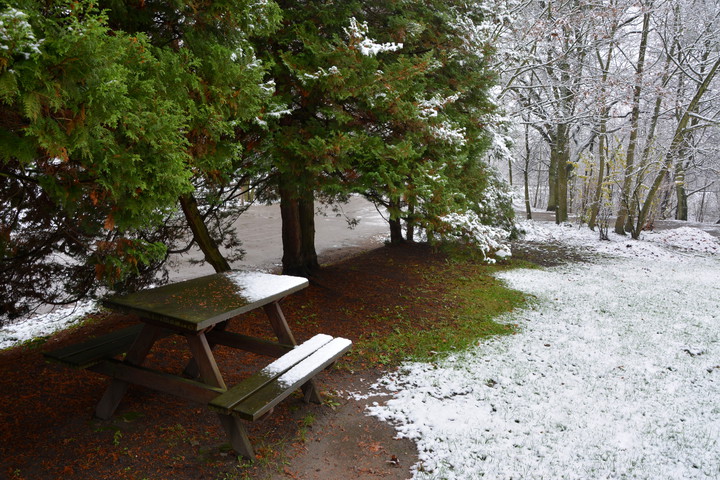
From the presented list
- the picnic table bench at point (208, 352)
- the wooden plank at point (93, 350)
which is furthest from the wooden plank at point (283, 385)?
the wooden plank at point (93, 350)

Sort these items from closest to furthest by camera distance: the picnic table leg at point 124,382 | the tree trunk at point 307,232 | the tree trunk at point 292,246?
1. the picnic table leg at point 124,382
2. the tree trunk at point 292,246
3. the tree trunk at point 307,232

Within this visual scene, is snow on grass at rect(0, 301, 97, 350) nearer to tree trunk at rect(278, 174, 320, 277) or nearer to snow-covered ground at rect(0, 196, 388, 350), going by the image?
snow-covered ground at rect(0, 196, 388, 350)

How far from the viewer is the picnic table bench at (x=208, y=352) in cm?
328

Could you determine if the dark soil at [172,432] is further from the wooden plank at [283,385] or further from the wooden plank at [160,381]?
the wooden plank at [283,385]

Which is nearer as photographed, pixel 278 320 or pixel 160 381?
pixel 160 381

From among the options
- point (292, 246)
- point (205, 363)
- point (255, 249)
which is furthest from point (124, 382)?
point (255, 249)

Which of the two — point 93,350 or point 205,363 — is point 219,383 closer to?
point 205,363

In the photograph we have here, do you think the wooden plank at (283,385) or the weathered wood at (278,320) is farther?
the weathered wood at (278,320)

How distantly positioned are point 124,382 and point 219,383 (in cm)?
88

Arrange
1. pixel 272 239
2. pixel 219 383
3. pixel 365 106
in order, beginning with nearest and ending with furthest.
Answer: pixel 219 383 < pixel 365 106 < pixel 272 239

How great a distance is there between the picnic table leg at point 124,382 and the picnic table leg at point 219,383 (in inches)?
15.6

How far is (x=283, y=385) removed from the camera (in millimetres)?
3436

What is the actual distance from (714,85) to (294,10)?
66.5 feet

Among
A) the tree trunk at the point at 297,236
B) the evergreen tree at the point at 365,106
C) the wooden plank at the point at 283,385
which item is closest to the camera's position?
the wooden plank at the point at 283,385
